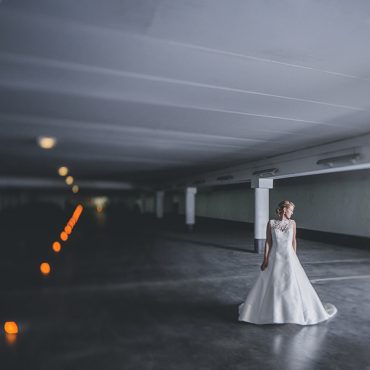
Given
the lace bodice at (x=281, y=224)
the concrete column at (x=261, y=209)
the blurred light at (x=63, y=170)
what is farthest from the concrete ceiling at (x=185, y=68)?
the blurred light at (x=63, y=170)

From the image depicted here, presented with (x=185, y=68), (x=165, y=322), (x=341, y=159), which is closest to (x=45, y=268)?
(x=165, y=322)

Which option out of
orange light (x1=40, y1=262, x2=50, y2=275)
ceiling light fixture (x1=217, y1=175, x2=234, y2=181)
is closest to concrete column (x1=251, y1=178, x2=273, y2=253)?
ceiling light fixture (x1=217, y1=175, x2=234, y2=181)

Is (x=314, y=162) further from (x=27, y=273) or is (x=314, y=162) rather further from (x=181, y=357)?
(x=27, y=273)

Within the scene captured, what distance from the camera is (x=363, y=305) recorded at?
6.08m

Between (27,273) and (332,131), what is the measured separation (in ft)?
27.5

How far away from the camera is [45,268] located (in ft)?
29.4

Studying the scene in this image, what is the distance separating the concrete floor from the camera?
12.7 ft

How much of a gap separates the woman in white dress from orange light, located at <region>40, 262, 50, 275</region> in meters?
5.71

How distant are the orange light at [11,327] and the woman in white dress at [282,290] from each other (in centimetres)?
345

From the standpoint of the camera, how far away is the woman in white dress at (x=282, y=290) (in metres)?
4.94

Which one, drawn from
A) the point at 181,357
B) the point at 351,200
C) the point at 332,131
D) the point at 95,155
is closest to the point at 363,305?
the point at 332,131

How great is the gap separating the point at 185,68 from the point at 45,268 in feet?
24.8

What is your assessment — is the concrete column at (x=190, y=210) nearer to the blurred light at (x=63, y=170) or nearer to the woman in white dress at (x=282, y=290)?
the blurred light at (x=63, y=170)

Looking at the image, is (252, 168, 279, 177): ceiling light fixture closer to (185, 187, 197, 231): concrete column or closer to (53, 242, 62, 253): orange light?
(53, 242, 62, 253): orange light
